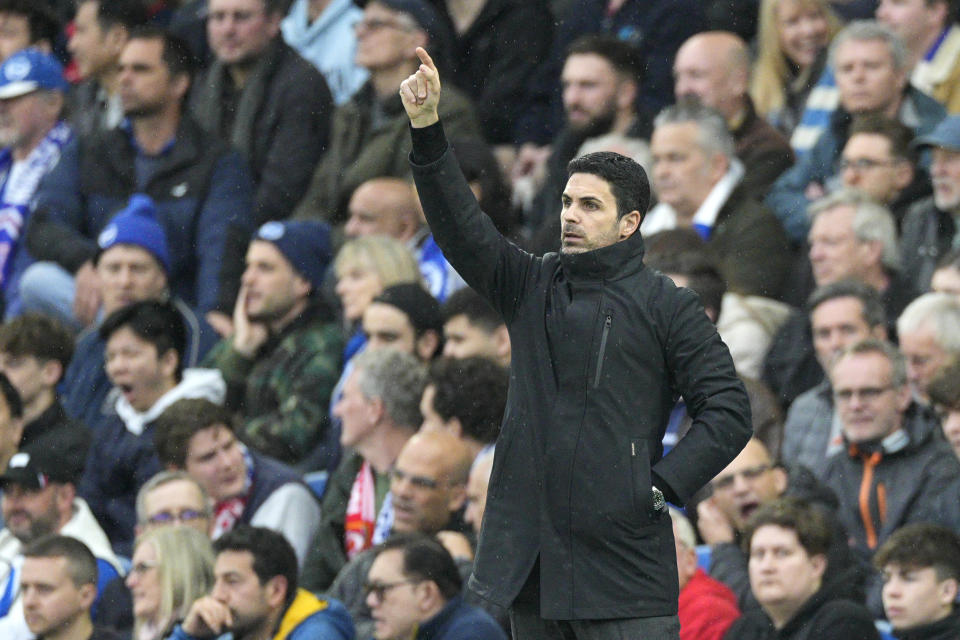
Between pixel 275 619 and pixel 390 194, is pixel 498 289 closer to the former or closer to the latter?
pixel 275 619

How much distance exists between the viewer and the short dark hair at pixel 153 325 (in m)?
10.4

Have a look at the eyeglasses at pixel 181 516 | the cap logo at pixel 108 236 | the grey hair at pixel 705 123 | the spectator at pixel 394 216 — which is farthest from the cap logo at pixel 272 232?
the eyeglasses at pixel 181 516

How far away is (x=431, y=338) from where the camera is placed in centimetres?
972

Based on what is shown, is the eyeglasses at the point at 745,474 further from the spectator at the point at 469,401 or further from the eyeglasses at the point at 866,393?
the spectator at the point at 469,401

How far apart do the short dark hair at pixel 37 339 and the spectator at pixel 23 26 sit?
13.0 ft

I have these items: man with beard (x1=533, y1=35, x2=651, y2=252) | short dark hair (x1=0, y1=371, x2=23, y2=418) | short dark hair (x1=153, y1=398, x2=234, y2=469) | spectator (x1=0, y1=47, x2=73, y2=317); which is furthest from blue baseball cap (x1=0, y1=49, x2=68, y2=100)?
short dark hair (x1=153, y1=398, x2=234, y2=469)

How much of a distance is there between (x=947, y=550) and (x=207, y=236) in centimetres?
568

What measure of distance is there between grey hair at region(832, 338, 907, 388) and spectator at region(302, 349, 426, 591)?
6.65ft

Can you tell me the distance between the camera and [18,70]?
1295cm

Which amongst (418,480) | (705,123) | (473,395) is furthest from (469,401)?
(705,123)

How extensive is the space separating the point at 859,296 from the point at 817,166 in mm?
1684

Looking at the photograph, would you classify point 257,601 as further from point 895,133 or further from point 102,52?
point 102,52

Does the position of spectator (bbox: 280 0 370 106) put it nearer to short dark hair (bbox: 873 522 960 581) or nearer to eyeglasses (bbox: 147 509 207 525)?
eyeglasses (bbox: 147 509 207 525)

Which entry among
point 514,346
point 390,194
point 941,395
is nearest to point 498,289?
point 514,346
